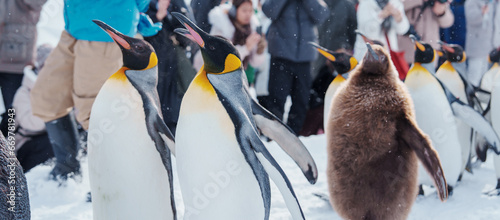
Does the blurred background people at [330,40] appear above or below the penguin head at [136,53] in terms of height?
below

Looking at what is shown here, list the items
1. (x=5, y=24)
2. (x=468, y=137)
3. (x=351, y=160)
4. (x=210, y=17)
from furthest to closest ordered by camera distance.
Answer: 1. (x=210, y=17)
2. (x=5, y=24)
3. (x=468, y=137)
4. (x=351, y=160)

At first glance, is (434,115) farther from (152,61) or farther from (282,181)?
(152,61)

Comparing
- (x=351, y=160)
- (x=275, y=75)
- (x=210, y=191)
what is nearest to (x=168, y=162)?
(x=210, y=191)

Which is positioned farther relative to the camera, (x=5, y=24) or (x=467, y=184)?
(x=5, y=24)

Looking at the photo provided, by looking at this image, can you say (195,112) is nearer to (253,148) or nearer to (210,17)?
(253,148)

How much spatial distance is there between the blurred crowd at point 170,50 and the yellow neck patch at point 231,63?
→ 72 centimetres

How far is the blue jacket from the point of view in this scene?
2.06 meters

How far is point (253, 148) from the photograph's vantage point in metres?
1.54

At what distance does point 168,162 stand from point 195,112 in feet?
0.71

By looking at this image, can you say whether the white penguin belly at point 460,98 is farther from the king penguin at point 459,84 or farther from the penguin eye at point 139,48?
the penguin eye at point 139,48

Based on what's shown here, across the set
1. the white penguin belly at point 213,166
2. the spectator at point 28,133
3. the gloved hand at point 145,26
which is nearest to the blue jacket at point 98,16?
the gloved hand at point 145,26

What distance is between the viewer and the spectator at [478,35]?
18.1 ft

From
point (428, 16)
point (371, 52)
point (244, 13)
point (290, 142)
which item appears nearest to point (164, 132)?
point (290, 142)

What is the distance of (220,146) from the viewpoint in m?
1.54
